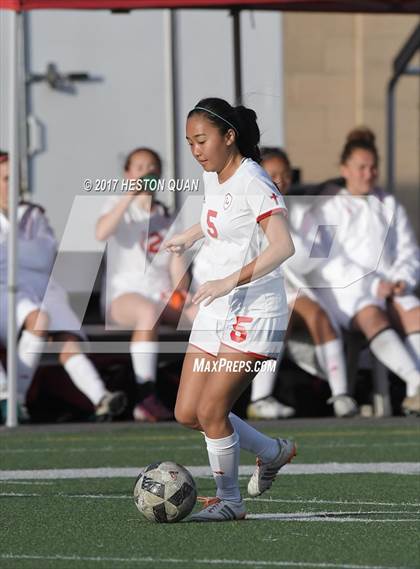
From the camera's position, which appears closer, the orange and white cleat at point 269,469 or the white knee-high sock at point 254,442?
the white knee-high sock at point 254,442

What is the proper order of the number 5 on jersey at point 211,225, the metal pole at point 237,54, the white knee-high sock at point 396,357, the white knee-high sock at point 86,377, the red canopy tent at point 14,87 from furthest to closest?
the metal pole at point 237,54 → the white knee-high sock at point 396,357 → the white knee-high sock at point 86,377 → the red canopy tent at point 14,87 → the number 5 on jersey at point 211,225

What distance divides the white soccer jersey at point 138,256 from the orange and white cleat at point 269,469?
4.10m

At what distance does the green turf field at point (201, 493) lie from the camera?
4.93 m

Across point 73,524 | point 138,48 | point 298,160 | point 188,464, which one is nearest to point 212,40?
point 138,48

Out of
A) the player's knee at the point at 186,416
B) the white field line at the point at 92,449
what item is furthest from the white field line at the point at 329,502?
the white field line at the point at 92,449

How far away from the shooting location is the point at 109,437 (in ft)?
29.9

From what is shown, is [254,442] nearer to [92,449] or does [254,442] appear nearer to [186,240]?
[186,240]

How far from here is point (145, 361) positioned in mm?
9891

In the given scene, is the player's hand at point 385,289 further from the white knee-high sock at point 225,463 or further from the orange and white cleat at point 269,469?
the white knee-high sock at point 225,463

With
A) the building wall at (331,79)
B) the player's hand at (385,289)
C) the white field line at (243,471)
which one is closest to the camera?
the white field line at (243,471)

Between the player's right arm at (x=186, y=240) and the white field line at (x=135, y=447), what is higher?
the player's right arm at (x=186, y=240)

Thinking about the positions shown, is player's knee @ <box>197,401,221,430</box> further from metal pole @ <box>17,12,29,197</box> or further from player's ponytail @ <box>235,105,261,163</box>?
metal pole @ <box>17,12,29,197</box>

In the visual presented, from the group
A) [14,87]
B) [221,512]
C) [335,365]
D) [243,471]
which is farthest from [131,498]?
[14,87]

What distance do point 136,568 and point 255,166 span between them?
1.81 metres
